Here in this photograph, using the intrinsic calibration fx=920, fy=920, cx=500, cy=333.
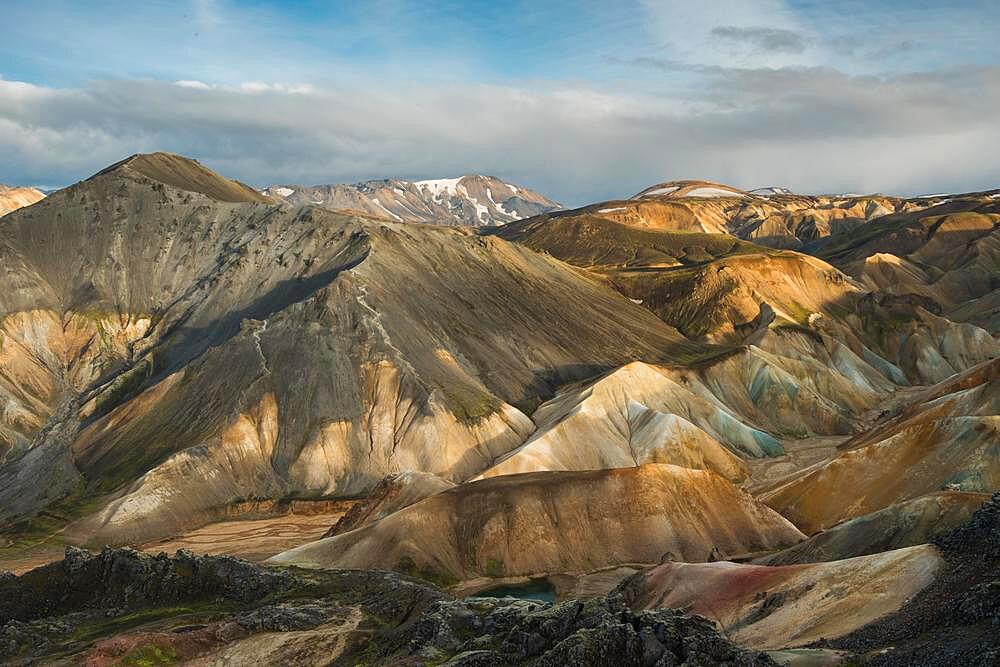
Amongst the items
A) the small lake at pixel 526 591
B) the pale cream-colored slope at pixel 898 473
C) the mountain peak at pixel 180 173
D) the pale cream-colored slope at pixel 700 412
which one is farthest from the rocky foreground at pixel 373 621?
the mountain peak at pixel 180 173

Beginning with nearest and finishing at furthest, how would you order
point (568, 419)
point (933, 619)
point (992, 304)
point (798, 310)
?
point (933, 619) < point (568, 419) < point (798, 310) < point (992, 304)

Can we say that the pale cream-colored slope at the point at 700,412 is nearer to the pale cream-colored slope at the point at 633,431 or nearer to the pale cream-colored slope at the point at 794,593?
the pale cream-colored slope at the point at 633,431

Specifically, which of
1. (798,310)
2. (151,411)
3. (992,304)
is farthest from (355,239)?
(992,304)

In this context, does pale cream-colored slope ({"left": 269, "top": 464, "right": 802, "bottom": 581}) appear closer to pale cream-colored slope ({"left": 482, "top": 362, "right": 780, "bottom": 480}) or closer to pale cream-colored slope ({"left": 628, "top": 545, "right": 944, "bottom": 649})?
pale cream-colored slope ({"left": 628, "top": 545, "right": 944, "bottom": 649})

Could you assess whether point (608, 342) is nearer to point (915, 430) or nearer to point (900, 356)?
point (900, 356)

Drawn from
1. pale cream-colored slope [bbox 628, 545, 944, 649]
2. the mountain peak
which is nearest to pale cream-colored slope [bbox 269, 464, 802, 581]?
pale cream-colored slope [bbox 628, 545, 944, 649]
